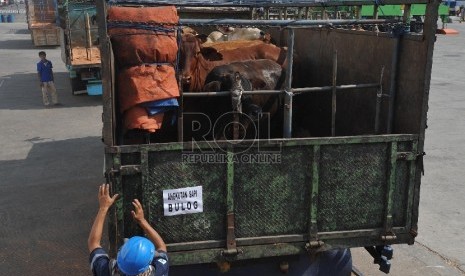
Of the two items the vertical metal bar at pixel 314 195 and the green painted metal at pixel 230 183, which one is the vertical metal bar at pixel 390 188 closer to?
the vertical metal bar at pixel 314 195

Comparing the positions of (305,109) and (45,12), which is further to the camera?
(45,12)

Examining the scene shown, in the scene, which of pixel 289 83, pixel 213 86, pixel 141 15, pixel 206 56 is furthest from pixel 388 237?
pixel 206 56

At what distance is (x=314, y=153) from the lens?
3197 mm

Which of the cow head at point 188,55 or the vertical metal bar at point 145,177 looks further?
the cow head at point 188,55

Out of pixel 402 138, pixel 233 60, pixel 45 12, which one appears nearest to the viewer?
pixel 402 138

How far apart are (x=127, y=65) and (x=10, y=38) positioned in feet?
108

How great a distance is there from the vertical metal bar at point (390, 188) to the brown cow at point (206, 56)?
1.92 meters

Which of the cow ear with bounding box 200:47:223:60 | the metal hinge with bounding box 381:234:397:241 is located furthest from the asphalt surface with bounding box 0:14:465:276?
the cow ear with bounding box 200:47:223:60

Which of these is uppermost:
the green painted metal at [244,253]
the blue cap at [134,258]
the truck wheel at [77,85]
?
the blue cap at [134,258]

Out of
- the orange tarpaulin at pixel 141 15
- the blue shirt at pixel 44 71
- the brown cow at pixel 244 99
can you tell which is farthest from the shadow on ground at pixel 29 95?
the orange tarpaulin at pixel 141 15

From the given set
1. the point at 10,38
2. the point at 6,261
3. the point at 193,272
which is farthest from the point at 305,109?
the point at 10,38

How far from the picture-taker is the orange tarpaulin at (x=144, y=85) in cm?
328

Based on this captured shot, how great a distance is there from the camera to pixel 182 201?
10.1 ft

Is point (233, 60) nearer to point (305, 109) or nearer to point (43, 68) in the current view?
Result: point (305, 109)
